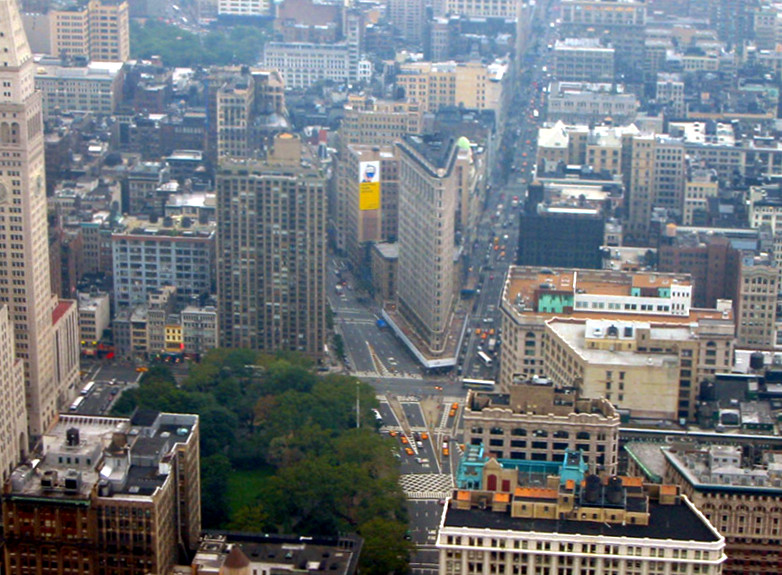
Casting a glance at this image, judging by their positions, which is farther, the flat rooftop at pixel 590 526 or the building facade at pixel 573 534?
the flat rooftop at pixel 590 526

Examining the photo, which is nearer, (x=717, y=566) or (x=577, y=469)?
(x=717, y=566)

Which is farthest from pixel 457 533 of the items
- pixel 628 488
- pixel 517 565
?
pixel 628 488

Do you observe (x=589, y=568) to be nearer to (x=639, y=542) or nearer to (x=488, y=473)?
(x=639, y=542)

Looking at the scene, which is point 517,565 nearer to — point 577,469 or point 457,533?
point 457,533

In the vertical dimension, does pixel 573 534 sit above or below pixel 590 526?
above

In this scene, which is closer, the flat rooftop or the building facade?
the building facade

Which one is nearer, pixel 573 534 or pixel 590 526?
pixel 573 534
